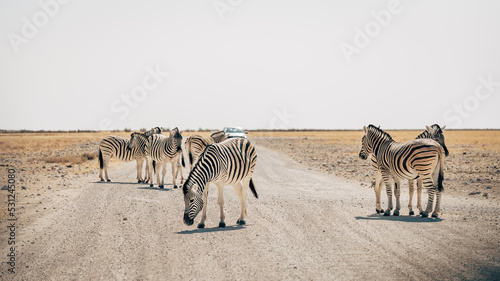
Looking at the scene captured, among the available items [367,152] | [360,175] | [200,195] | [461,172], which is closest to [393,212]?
[367,152]

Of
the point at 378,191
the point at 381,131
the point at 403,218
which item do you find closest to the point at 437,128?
the point at 381,131

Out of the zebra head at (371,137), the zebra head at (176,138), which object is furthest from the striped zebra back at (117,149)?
the zebra head at (371,137)

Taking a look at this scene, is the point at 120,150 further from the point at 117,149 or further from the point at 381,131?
the point at 381,131

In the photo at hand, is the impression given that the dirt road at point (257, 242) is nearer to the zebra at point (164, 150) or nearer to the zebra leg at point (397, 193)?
the zebra leg at point (397, 193)

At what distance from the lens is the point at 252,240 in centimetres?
956

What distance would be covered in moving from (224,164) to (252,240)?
Answer: 2.07 meters

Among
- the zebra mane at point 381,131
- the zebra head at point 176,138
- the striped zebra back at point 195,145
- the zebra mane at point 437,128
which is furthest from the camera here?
the zebra head at point 176,138

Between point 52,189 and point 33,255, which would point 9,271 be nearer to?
point 33,255

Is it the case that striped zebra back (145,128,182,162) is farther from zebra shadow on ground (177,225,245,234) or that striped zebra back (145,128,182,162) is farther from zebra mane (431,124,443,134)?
zebra mane (431,124,443,134)

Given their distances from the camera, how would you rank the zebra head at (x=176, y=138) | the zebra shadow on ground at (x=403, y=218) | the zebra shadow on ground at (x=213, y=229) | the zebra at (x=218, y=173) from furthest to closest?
the zebra head at (x=176, y=138) → the zebra shadow on ground at (x=403, y=218) → the zebra shadow on ground at (x=213, y=229) → the zebra at (x=218, y=173)

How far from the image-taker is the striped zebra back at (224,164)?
10094 millimetres

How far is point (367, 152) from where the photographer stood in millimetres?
14828

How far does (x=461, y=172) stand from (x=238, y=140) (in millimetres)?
16369

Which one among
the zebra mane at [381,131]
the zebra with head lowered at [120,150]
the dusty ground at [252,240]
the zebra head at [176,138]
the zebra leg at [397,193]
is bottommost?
the dusty ground at [252,240]
